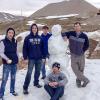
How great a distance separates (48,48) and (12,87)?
166 centimetres

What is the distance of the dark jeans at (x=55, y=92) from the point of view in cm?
1113

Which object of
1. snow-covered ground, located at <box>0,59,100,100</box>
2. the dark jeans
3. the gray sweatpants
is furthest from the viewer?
the gray sweatpants

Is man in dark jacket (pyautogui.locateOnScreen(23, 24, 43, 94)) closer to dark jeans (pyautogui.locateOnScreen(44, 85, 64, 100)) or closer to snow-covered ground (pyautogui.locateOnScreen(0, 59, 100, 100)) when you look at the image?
snow-covered ground (pyautogui.locateOnScreen(0, 59, 100, 100))

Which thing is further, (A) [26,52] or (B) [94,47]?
(B) [94,47]

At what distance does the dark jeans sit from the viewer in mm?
11127

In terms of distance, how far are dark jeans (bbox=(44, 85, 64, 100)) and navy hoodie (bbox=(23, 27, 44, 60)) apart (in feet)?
3.71

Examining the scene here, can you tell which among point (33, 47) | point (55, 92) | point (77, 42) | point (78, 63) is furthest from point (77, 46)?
point (55, 92)

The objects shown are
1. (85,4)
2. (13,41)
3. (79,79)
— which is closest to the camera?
(13,41)

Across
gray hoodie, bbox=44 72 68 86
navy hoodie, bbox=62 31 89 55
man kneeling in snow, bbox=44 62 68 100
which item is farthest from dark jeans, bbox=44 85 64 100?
navy hoodie, bbox=62 31 89 55

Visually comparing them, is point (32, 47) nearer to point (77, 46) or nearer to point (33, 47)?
point (33, 47)

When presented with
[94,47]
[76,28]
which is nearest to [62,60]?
[76,28]

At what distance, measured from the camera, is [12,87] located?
470 inches

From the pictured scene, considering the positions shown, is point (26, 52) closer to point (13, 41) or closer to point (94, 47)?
point (13, 41)

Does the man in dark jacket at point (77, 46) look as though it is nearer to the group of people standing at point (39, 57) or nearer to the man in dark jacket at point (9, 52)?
the group of people standing at point (39, 57)
